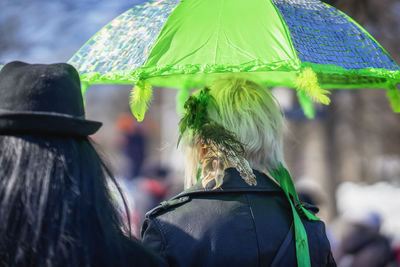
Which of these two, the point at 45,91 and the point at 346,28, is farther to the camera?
the point at 346,28

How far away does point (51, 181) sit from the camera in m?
1.40

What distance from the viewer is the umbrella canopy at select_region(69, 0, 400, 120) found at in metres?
2.13

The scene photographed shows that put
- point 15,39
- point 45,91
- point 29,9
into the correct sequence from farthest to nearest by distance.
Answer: point 29,9
point 15,39
point 45,91

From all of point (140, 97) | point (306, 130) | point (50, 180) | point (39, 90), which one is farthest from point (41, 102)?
point (306, 130)

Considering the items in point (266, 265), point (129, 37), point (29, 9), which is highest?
point (29, 9)

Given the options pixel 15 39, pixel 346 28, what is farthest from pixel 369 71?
pixel 15 39

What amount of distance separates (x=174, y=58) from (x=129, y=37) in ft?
1.28

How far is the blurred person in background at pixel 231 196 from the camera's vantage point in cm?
204

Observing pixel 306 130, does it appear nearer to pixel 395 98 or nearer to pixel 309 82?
pixel 395 98

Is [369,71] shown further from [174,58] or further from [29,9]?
[29,9]

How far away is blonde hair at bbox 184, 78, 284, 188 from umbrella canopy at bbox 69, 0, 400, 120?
13 cm

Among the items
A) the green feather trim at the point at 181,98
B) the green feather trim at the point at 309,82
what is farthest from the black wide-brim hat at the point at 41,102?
the green feather trim at the point at 181,98

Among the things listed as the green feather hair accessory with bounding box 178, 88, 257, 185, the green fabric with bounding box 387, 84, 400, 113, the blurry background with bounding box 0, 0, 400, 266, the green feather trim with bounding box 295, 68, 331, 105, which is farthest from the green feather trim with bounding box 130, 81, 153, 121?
the green fabric with bounding box 387, 84, 400, 113

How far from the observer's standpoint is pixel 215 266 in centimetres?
202
